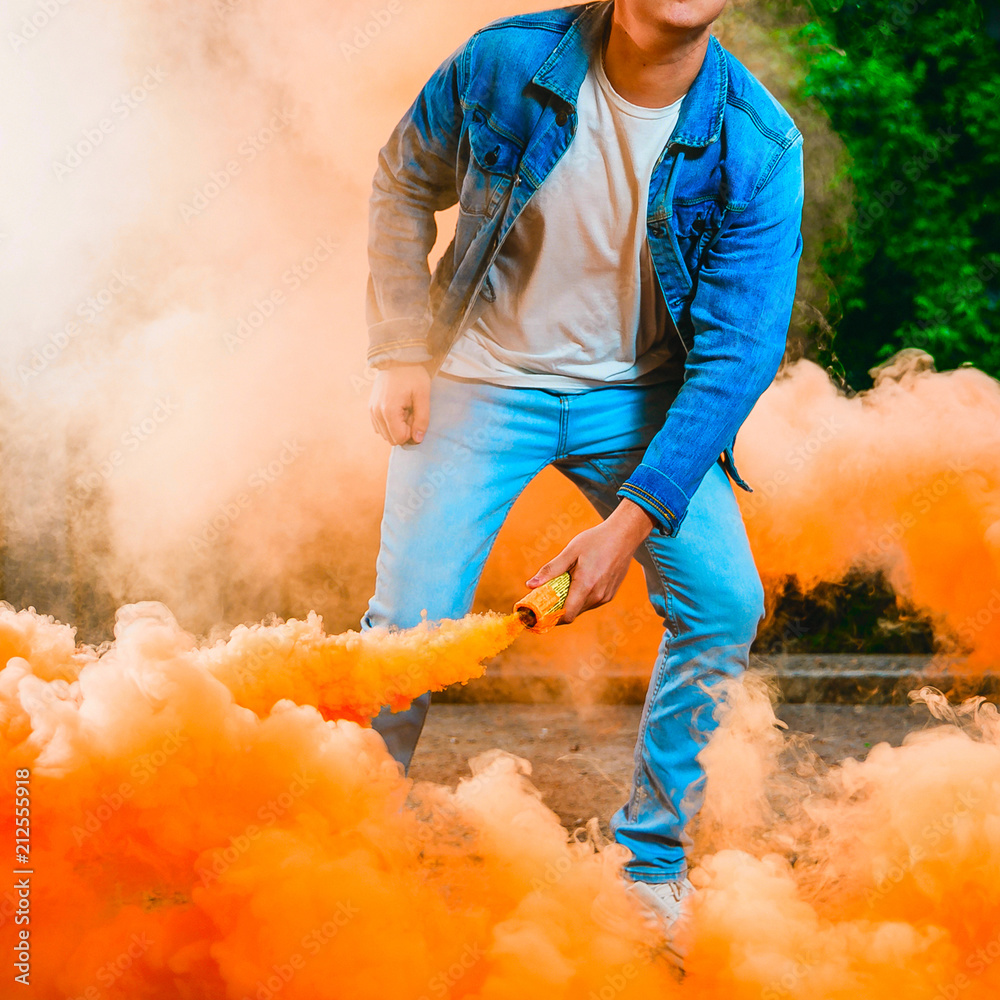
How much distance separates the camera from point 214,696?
2479 millimetres

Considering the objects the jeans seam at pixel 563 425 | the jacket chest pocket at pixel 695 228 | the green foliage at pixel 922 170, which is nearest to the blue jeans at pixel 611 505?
the jeans seam at pixel 563 425

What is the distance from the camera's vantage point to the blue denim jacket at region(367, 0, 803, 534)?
2.29m

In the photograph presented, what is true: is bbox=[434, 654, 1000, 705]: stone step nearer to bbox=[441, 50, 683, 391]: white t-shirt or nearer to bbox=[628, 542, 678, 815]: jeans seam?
bbox=[628, 542, 678, 815]: jeans seam

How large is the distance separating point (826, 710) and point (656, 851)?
222cm

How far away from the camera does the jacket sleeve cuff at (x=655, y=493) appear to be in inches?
90.3

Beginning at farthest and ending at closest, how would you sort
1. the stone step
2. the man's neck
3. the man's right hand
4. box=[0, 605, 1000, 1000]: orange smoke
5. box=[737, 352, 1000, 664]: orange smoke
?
the stone step → box=[737, 352, 1000, 664]: orange smoke → the man's right hand → box=[0, 605, 1000, 1000]: orange smoke → the man's neck

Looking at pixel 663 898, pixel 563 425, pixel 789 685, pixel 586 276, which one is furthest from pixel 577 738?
pixel 586 276

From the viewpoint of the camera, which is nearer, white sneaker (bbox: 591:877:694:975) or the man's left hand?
the man's left hand

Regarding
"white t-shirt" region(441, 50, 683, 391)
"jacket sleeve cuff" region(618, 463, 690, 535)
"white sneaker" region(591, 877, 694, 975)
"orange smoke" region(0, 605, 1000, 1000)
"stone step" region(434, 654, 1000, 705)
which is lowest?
"stone step" region(434, 654, 1000, 705)

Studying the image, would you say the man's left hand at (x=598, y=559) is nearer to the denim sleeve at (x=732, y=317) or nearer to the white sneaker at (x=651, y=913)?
the denim sleeve at (x=732, y=317)

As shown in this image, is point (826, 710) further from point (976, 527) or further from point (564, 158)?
point (564, 158)

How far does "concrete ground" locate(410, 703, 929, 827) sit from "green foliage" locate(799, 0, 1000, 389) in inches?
70.4

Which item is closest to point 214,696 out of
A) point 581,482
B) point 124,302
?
point 581,482

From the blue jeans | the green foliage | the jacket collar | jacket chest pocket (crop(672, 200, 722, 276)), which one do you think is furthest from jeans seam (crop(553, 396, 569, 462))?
the green foliage
